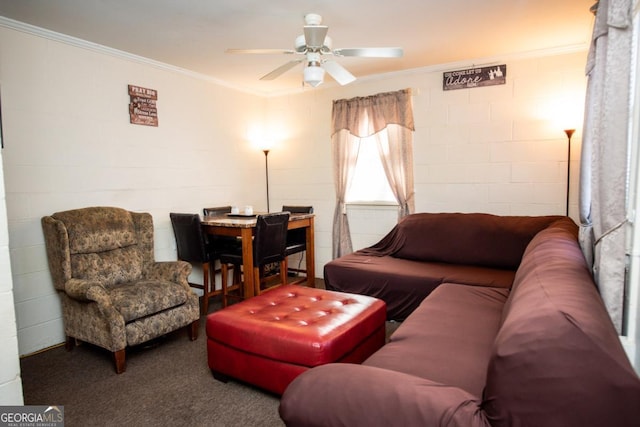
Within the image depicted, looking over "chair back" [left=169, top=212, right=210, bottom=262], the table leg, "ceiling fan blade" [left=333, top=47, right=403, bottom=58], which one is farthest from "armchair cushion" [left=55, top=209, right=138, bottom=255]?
"ceiling fan blade" [left=333, top=47, right=403, bottom=58]

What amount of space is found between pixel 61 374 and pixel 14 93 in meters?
2.03

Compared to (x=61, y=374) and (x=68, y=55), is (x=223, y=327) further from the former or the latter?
(x=68, y=55)

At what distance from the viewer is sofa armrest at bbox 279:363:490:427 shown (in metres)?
1.03

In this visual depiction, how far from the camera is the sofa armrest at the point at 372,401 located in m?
1.03

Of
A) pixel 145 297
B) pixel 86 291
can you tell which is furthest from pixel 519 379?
pixel 86 291

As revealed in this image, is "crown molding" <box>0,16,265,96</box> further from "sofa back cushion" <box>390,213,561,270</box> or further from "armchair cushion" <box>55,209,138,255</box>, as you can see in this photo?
"sofa back cushion" <box>390,213,561,270</box>

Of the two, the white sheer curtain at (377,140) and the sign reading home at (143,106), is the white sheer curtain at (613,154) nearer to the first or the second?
the white sheer curtain at (377,140)

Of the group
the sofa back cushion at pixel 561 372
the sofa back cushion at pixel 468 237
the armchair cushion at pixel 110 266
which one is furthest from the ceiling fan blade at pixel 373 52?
the armchair cushion at pixel 110 266

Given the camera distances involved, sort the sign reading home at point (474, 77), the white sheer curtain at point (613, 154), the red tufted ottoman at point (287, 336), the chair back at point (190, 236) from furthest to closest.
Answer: the sign reading home at point (474, 77)
the chair back at point (190, 236)
the red tufted ottoman at point (287, 336)
the white sheer curtain at point (613, 154)

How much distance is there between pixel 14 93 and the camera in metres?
2.80

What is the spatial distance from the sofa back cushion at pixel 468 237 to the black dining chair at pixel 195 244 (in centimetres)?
181

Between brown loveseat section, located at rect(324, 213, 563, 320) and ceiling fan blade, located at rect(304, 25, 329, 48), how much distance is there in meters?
1.86

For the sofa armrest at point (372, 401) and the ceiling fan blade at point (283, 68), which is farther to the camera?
the ceiling fan blade at point (283, 68)

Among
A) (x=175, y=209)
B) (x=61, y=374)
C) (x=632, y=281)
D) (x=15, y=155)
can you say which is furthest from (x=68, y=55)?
(x=632, y=281)
